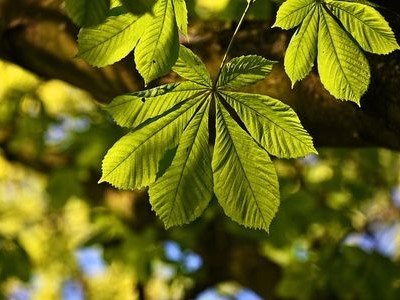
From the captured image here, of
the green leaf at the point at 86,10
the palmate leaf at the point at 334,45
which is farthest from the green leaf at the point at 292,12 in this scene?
the green leaf at the point at 86,10

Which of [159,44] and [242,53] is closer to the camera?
[159,44]

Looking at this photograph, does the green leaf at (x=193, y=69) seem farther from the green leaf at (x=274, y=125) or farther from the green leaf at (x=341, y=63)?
the green leaf at (x=341, y=63)

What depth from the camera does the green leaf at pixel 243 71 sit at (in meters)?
0.83

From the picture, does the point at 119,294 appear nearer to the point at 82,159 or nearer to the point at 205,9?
the point at 82,159

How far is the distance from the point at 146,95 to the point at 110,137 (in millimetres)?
1870

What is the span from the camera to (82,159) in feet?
8.91

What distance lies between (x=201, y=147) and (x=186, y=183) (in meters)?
0.05

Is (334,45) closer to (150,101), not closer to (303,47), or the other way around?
(303,47)

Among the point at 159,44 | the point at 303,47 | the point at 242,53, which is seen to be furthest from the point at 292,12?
the point at 242,53

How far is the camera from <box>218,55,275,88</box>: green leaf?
0.83m

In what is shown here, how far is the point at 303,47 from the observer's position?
0.84 metres

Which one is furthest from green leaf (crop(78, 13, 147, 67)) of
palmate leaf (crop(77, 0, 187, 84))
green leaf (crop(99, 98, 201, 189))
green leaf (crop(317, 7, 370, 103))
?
green leaf (crop(317, 7, 370, 103))

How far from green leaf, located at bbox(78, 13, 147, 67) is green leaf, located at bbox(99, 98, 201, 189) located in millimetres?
103

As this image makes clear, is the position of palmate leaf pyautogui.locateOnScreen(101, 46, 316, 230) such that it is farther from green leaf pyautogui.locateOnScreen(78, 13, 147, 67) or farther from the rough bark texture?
the rough bark texture
